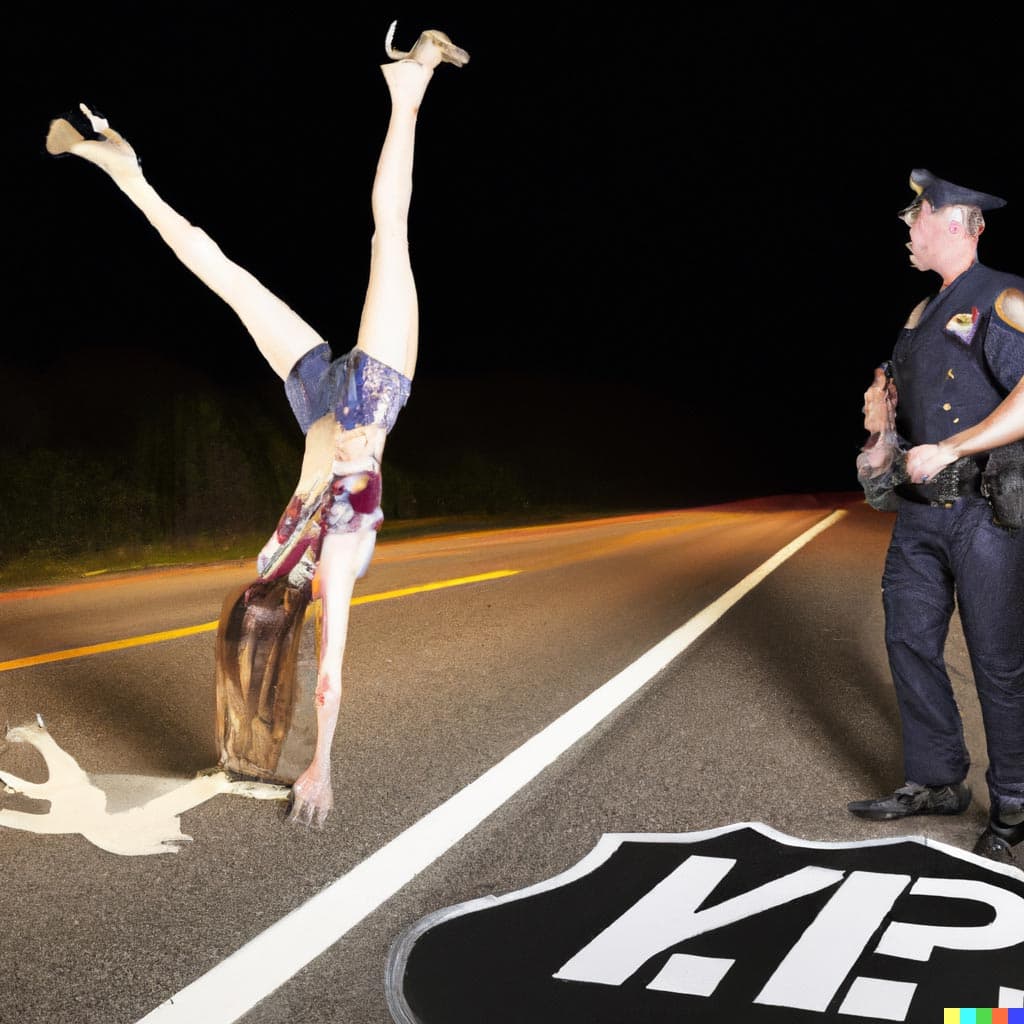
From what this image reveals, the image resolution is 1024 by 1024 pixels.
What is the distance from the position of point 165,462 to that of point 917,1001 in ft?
61.2

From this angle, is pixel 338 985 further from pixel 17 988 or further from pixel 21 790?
pixel 21 790

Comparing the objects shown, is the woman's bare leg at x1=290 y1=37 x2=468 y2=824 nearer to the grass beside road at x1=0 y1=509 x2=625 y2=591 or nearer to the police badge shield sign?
the police badge shield sign

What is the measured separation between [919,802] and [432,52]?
3.27 metres

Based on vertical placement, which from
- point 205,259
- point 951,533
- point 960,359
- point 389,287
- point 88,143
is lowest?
point 951,533

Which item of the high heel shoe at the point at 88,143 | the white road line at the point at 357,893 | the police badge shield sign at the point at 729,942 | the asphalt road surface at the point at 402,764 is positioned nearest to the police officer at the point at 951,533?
the asphalt road surface at the point at 402,764

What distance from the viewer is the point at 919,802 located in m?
4.66

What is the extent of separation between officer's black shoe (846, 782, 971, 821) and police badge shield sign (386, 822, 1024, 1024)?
1.28 ft

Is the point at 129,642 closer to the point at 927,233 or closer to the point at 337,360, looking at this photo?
the point at 337,360

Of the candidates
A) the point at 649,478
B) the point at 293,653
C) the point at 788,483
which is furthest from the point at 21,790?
the point at 788,483

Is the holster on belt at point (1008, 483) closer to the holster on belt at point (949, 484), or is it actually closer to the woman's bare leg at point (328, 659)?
the holster on belt at point (949, 484)

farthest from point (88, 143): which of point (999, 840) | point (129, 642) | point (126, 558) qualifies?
point (126, 558)

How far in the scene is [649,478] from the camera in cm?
6844

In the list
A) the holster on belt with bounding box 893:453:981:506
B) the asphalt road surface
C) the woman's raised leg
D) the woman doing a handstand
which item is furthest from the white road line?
the holster on belt with bounding box 893:453:981:506

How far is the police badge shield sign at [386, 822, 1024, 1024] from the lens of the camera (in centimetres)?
304
